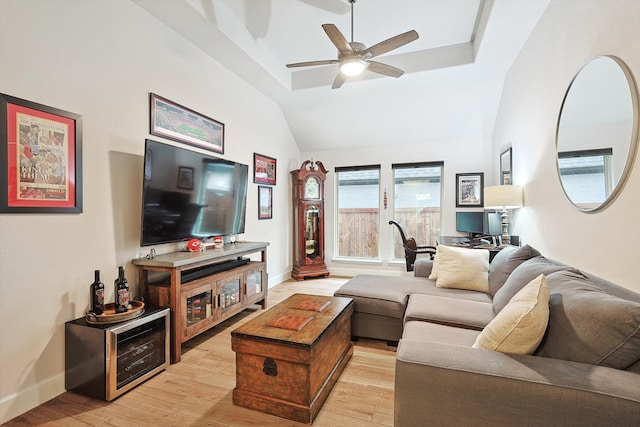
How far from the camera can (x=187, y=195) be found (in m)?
2.75

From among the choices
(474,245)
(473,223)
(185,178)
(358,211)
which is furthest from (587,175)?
(358,211)

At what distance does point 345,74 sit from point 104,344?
2891mm

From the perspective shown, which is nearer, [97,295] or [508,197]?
[97,295]

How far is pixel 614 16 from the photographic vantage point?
156 cm

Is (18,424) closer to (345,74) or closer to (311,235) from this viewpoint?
(345,74)

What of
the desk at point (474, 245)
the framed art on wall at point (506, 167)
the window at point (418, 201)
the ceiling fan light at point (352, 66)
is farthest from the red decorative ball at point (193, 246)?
the framed art on wall at point (506, 167)

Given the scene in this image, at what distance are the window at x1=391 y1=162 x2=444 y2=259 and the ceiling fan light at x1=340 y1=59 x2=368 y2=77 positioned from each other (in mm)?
2634

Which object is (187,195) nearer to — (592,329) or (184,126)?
(184,126)

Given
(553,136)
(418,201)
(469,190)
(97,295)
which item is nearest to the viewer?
(97,295)

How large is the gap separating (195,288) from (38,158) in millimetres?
1371

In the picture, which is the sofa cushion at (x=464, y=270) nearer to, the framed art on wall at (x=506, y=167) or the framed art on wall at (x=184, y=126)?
the framed art on wall at (x=506, y=167)

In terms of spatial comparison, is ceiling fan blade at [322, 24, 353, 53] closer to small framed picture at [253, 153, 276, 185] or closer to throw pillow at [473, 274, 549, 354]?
small framed picture at [253, 153, 276, 185]

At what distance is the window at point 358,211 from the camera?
17.7 feet

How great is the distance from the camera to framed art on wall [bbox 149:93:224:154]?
8.88 feet
